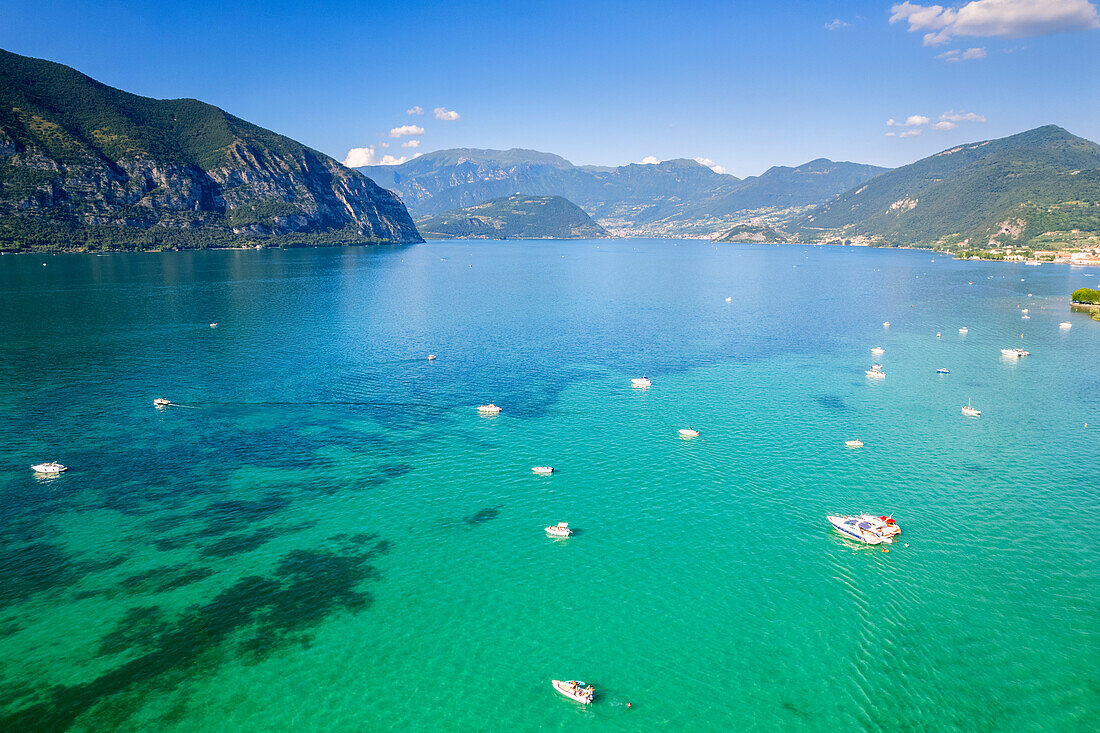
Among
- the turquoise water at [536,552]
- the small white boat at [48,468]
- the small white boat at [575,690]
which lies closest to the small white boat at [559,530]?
the turquoise water at [536,552]

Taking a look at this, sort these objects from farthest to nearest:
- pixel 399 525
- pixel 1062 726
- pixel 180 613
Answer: pixel 399 525 → pixel 180 613 → pixel 1062 726

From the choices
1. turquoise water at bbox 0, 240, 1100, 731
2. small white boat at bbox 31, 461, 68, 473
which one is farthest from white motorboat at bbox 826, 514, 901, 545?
small white boat at bbox 31, 461, 68, 473

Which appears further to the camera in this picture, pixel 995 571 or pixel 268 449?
pixel 268 449

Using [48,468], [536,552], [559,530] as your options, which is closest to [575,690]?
[536,552]

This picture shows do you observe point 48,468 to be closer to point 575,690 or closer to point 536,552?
point 536,552

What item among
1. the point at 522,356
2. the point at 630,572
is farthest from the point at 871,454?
the point at 522,356

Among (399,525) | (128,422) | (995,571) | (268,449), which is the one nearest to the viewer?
(995,571)

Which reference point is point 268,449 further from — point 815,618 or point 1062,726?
point 1062,726
